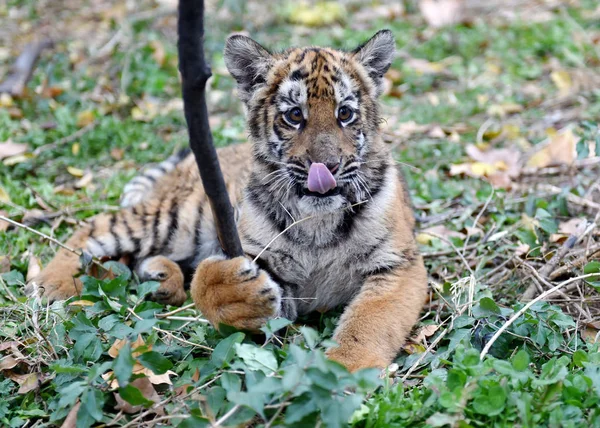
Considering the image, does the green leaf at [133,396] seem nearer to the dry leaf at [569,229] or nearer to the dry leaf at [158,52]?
the dry leaf at [569,229]

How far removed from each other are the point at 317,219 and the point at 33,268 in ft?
6.80

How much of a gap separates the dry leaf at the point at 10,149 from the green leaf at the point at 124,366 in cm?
440

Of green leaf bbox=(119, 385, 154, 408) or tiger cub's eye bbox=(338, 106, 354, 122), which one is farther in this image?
tiger cub's eye bbox=(338, 106, 354, 122)

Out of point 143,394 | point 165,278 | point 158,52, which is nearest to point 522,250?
point 165,278

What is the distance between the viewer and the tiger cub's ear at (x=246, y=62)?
14.2 ft

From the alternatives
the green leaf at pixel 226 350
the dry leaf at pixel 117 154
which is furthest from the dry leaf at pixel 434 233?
the dry leaf at pixel 117 154

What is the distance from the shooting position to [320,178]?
3805mm

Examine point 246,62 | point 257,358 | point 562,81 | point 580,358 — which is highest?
point 246,62

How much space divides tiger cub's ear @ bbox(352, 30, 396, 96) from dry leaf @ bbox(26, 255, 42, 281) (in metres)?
2.59

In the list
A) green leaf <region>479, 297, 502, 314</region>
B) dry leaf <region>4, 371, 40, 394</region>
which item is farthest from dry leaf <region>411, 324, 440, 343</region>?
dry leaf <region>4, 371, 40, 394</region>

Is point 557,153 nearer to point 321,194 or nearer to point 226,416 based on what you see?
point 321,194

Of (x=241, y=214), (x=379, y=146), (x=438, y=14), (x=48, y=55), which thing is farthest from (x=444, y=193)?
(x=48, y=55)

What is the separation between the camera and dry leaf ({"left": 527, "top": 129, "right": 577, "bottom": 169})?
6152 millimetres

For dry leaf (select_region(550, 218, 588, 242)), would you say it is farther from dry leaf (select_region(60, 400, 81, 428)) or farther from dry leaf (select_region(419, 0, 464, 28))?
dry leaf (select_region(419, 0, 464, 28))
